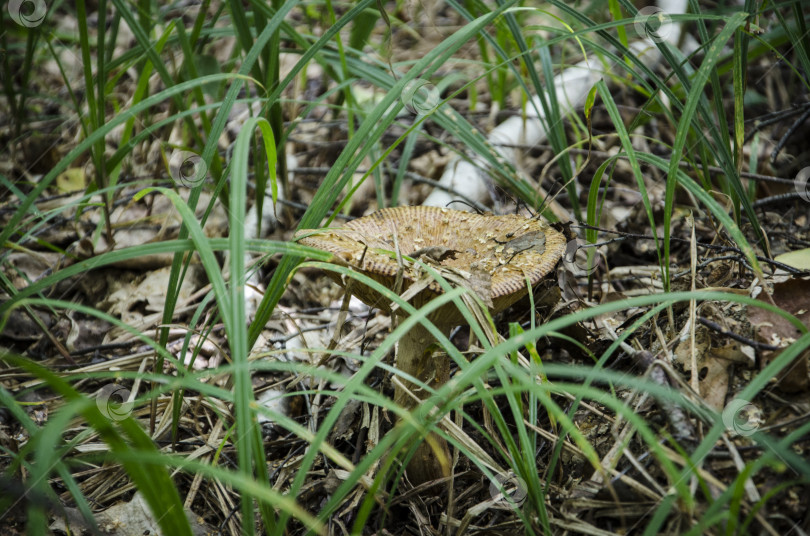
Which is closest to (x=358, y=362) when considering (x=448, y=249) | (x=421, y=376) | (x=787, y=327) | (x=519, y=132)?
(x=421, y=376)

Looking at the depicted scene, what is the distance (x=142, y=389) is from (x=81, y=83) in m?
2.89

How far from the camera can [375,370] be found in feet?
7.42

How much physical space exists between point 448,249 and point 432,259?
0.26 feet

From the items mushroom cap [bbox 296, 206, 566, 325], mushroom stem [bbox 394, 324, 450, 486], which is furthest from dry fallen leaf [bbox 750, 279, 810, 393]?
mushroom stem [bbox 394, 324, 450, 486]

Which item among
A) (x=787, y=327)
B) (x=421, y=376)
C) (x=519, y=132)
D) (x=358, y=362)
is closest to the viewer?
(x=787, y=327)

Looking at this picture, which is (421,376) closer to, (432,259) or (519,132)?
(432,259)

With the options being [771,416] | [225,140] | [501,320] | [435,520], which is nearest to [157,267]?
[225,140]

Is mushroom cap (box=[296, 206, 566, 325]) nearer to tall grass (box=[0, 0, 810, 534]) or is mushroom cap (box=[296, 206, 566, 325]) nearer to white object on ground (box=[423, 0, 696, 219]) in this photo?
tall grass (box=[0, 0, 810, 534])

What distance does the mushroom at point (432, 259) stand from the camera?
5.42 feet

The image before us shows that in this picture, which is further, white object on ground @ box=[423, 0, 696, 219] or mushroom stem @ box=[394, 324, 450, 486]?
white object on ground @ box=[423, 0, 696, 219]

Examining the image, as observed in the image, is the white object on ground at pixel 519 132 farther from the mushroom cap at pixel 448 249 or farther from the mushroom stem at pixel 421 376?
the mushroom stem at pixel 421 376

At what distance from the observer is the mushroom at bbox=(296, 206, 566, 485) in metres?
1.65

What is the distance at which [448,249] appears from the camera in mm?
1857

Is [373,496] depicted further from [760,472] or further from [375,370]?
[375,370]
